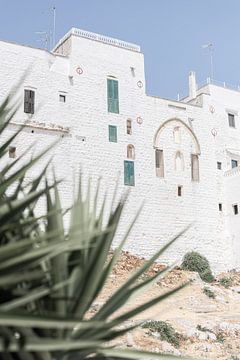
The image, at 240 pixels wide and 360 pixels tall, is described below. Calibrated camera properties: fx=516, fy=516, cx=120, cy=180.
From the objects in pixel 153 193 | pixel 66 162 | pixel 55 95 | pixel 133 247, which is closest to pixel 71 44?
pixel 55 95

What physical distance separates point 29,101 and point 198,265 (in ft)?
46.3

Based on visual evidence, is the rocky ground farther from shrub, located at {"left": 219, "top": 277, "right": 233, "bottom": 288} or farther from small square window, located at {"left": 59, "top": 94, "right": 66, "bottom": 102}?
small square window, located at {"left": 59, "top": 94, "right": 66, "bottom": 102}

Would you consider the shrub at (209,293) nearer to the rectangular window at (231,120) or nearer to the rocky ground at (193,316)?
the rocky ground at (193,316)

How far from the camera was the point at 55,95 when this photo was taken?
30297 millimetres

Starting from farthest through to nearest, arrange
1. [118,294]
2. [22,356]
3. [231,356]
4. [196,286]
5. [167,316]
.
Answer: [196,286] < [167,316] < [231,356] < [118,294] < [22,356]

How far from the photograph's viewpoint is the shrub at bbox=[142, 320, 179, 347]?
1777 centimetres

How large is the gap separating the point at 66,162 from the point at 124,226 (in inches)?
209

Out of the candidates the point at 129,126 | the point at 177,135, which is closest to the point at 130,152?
the point at 129,126

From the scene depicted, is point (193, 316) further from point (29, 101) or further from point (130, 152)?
point (29, 101)

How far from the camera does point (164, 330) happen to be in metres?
18.3

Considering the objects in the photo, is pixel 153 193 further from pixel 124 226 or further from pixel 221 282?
pixel 221 282

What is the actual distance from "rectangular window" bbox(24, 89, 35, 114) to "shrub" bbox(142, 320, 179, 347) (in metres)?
15.0

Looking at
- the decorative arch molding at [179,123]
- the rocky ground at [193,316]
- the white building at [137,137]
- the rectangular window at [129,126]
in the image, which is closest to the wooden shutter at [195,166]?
the white building at [137,137]

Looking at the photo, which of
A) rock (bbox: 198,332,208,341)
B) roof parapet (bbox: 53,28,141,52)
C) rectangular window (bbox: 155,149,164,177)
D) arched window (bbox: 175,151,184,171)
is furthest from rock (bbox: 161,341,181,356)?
roof parapet (bbox: 53,28,141,52)
